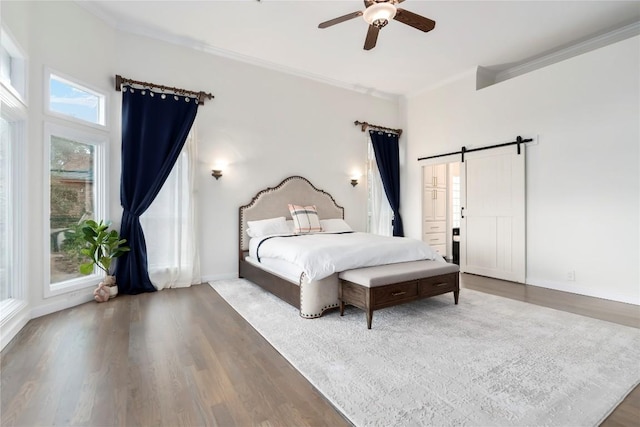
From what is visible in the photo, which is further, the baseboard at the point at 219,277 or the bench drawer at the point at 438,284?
the baseboard at the point at 219,277

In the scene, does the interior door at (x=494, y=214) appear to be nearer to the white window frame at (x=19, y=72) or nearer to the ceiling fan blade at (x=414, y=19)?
the ceiling fan blade at (x=414, y=19)

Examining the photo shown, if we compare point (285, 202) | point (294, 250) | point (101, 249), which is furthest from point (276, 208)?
point (101, 249)

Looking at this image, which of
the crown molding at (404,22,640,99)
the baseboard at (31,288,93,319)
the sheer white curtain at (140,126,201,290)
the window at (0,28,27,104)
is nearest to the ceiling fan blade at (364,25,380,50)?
the sheer white curtain at (140,126,201,290)

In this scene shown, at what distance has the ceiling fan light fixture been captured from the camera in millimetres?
2578

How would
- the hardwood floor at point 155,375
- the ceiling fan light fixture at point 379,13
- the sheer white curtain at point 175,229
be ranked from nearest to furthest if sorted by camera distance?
1. the hardwood floor at point 155,375
2. the ceiling fan light fixture at point 379,13
3. the sheer white curtain at point 175,229

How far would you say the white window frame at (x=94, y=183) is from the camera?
3.12 metres

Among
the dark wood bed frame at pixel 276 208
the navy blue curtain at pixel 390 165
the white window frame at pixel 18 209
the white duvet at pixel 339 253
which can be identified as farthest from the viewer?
the navy blue curtain at pixel 390 165

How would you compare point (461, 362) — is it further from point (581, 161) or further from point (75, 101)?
point (75, 101)

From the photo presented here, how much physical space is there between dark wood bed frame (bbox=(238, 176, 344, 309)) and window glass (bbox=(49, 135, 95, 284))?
6.33 ft

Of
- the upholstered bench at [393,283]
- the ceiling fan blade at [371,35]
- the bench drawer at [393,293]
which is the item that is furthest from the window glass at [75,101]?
the bench drawer at [393,293]

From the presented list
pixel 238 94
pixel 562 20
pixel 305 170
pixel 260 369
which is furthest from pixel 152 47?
pixel 562 20

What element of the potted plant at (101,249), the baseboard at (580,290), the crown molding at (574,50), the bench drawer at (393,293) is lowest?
the baseboard at (580,290)

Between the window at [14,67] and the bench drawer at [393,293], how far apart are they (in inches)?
141

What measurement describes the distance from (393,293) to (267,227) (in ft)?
7.59
